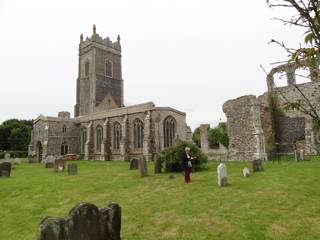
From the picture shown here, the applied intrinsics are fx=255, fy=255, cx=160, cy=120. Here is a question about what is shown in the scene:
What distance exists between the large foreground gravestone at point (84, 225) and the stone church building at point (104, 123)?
2180 cm

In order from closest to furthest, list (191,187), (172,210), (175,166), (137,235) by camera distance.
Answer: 1. (137,235)
2. (172,210)
3. (191,187)
4. (175,166)

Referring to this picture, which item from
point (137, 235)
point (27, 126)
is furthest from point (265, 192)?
point (27, 126)

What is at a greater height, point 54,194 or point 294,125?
point 294,125

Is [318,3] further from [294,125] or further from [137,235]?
[294,125]

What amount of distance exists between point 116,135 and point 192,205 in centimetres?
2526

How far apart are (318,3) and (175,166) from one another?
1309 cm

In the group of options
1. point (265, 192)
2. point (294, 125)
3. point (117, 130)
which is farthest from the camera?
point (117, 130)

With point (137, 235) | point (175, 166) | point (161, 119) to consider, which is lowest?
point (137, 235)

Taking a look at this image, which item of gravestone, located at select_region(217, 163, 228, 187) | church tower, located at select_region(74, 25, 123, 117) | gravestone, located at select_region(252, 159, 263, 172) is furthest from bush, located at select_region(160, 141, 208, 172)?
church tower, located at select_region(74, 25, 123, 117)

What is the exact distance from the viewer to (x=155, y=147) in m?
27.3

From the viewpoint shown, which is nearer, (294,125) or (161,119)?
(294,125)

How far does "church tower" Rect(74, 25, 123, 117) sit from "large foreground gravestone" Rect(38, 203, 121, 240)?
41.1 meters

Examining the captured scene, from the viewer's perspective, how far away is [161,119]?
27.6 m

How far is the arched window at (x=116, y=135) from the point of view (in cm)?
3167
